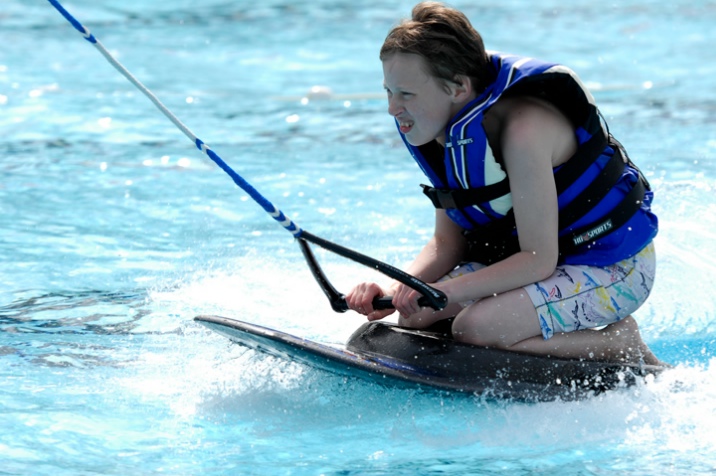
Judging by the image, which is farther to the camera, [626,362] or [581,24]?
[581,24]

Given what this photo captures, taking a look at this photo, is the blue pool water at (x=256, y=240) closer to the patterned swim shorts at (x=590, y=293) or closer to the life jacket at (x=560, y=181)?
the patterned swim shorts at (x=590, y=293)

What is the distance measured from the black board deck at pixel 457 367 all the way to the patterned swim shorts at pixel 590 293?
13 cm

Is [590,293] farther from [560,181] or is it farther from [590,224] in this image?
[560,181]

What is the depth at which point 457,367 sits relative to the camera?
3.19 metres

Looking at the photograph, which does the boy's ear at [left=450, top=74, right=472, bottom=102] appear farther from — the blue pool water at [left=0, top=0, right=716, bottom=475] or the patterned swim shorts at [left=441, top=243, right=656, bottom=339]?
the blue pool water at [left=0, top=0, right=716, bottom=475]

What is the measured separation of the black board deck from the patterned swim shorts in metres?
0.13

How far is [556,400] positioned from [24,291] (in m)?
2.47

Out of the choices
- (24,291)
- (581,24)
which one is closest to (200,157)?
(24,291)

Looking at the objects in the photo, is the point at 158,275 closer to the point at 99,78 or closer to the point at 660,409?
the point at 660,409

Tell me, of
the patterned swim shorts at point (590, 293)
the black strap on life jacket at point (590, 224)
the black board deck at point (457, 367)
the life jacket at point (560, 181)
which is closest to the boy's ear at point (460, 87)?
the life jacket at point (560, 181)

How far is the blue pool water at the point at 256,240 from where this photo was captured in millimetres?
3088

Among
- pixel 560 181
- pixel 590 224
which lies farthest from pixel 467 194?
pixel 590 224

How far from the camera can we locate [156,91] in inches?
337

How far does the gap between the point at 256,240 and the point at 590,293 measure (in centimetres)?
248
